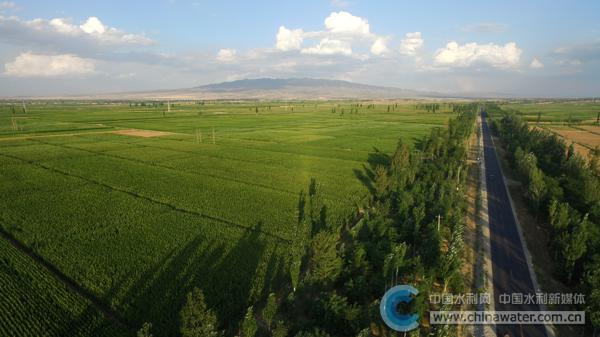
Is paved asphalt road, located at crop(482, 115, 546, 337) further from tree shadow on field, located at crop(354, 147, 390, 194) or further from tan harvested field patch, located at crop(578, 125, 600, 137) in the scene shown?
tan harvested field patch, located at crop(578, 125, 600, 137)

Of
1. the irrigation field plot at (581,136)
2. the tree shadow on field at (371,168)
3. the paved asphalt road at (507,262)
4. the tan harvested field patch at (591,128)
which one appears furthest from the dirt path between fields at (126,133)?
the tan harvested field patch at (591,128)

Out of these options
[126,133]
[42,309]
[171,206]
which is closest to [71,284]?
[42,309]

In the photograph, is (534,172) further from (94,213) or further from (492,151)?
(94,213)

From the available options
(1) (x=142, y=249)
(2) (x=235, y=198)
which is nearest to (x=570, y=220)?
(2) (x=235, y=198)

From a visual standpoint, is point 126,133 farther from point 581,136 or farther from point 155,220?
point 581,136

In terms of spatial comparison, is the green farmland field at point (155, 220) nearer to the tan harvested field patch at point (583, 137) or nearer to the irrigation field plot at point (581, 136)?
the irrigation field plot at point (581, 136)
